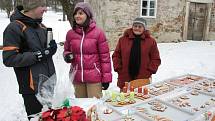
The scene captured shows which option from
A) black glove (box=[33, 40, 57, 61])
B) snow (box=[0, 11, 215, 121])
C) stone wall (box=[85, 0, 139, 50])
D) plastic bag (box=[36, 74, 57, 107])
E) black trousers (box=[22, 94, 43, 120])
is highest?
stone wall (box=[85, 0, 139, 50])

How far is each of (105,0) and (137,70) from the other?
8.01 metres

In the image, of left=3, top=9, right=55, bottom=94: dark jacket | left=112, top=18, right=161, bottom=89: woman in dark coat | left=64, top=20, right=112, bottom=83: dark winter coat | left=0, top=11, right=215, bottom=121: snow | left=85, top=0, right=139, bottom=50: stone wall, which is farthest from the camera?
left=85, top=0, right=139, bottom=50: stone wall

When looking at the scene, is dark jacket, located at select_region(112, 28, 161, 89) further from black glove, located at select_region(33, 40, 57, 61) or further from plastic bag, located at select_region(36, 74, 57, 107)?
plastic bag, located at select_region(36, 74, 57, 107)

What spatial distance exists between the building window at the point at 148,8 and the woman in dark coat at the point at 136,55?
29.8 ft

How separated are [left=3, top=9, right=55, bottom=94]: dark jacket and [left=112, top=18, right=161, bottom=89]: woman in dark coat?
1.32 m

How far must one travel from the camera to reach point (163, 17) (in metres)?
13.1

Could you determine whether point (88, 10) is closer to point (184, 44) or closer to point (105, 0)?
point (105, 0)

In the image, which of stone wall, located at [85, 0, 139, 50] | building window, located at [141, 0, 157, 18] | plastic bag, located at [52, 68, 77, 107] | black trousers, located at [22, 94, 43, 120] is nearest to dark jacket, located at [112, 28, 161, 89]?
black trousers, located at [22, 94, 43, 120]

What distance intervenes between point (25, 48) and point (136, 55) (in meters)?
1.64

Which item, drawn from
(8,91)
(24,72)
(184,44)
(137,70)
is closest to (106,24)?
(184,44)

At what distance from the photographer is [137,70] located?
13.0ft

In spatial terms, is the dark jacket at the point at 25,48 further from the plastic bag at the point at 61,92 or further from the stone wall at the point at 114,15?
the stone wall at the point at 114,15

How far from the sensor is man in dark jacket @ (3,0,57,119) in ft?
8.98

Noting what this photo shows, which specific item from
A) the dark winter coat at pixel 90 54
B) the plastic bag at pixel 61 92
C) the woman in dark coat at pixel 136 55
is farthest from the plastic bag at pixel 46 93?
the woman in dark coat at pixel 136 55
